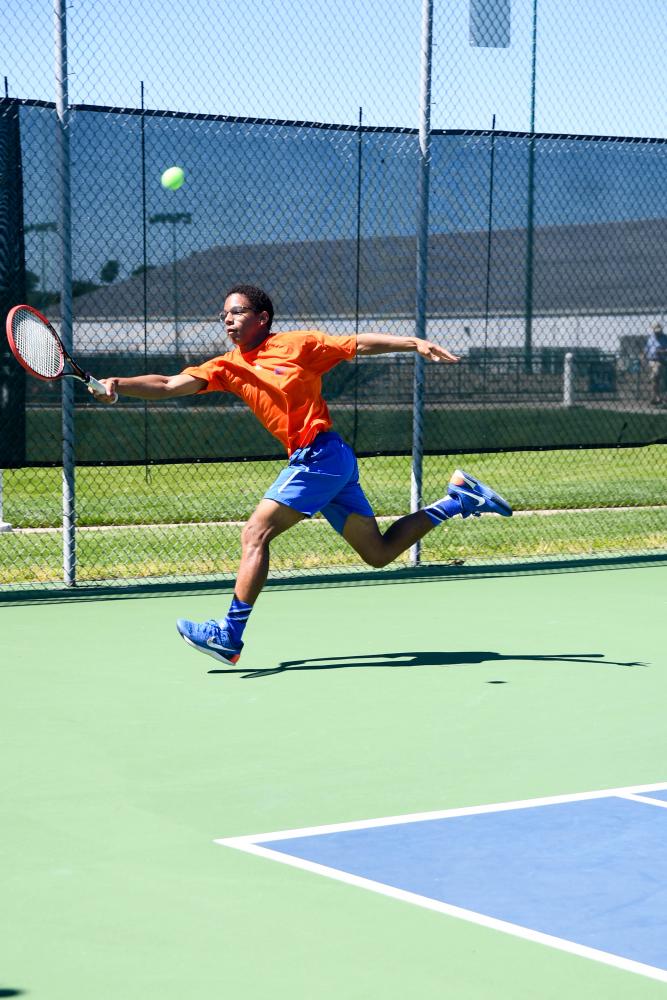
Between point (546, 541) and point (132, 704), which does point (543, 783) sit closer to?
point (132, 704)

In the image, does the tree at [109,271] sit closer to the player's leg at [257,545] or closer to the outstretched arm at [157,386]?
the outstretched arm at [157,386]

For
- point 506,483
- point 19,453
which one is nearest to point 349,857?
point 19,453

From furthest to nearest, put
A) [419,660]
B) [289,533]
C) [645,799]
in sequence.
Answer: [289,533] < [419,660] < [645,799]

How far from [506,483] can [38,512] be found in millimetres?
4675

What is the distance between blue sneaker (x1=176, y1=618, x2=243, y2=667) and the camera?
7.32 metres

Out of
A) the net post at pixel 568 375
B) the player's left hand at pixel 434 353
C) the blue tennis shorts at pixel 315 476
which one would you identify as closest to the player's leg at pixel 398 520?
the blue tennis shorts at pixel 315 476

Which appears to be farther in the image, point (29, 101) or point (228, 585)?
point (228, 585)

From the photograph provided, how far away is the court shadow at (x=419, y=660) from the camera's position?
757 cm

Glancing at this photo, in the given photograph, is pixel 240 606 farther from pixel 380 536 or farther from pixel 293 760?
pixel 293 760

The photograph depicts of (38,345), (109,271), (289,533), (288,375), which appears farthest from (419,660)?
(289,533)

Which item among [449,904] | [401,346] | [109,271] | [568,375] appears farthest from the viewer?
[568,375]

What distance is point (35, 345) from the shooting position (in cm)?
752

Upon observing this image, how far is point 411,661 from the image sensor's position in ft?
25.3

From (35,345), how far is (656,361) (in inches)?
205
